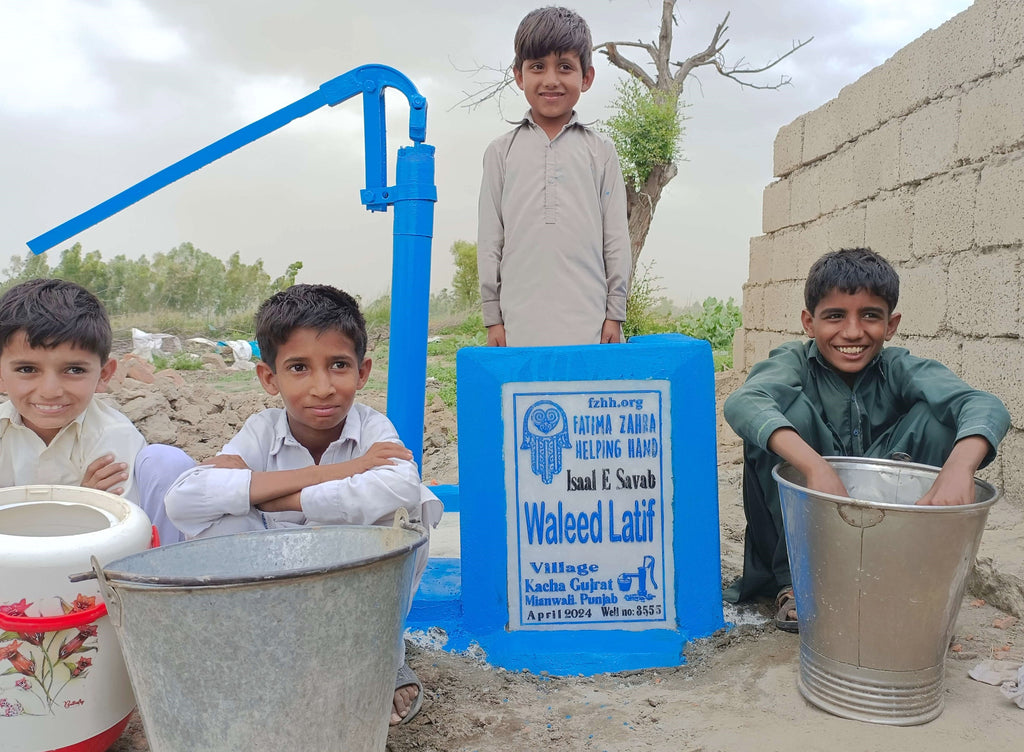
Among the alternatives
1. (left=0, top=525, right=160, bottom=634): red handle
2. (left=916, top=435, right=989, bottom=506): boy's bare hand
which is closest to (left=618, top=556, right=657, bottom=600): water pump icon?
(left=916, top=435, right=989, bottom=506): boy's bare hand

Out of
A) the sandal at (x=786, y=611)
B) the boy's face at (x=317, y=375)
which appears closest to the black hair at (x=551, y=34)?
the boy's face at (x=317, y=375)

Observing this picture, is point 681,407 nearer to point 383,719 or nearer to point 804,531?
point 804,531

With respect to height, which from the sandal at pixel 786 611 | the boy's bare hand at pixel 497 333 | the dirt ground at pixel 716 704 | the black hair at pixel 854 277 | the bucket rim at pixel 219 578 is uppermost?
the black hair at pixel 854 277

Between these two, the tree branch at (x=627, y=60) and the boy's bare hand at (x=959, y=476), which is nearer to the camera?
the boy's bare hand at (x=959, y=476)

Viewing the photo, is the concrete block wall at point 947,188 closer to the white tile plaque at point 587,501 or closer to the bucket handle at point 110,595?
the white tile plaque at point 587,501

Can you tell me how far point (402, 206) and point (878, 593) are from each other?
1795 millimetres

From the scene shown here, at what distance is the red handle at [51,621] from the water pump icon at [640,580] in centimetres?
128

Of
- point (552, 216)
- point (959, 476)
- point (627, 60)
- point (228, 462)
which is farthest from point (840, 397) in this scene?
point (627, 60)

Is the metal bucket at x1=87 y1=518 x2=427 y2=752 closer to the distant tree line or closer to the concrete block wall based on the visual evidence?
the concrete block wall

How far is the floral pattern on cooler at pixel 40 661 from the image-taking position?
1452 millimetres

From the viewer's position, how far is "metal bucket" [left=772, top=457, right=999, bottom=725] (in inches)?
63.7

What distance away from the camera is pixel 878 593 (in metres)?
1.67

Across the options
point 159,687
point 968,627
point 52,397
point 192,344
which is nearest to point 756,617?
point 968,627

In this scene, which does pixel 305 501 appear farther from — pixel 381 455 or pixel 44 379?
pixel 44 379
